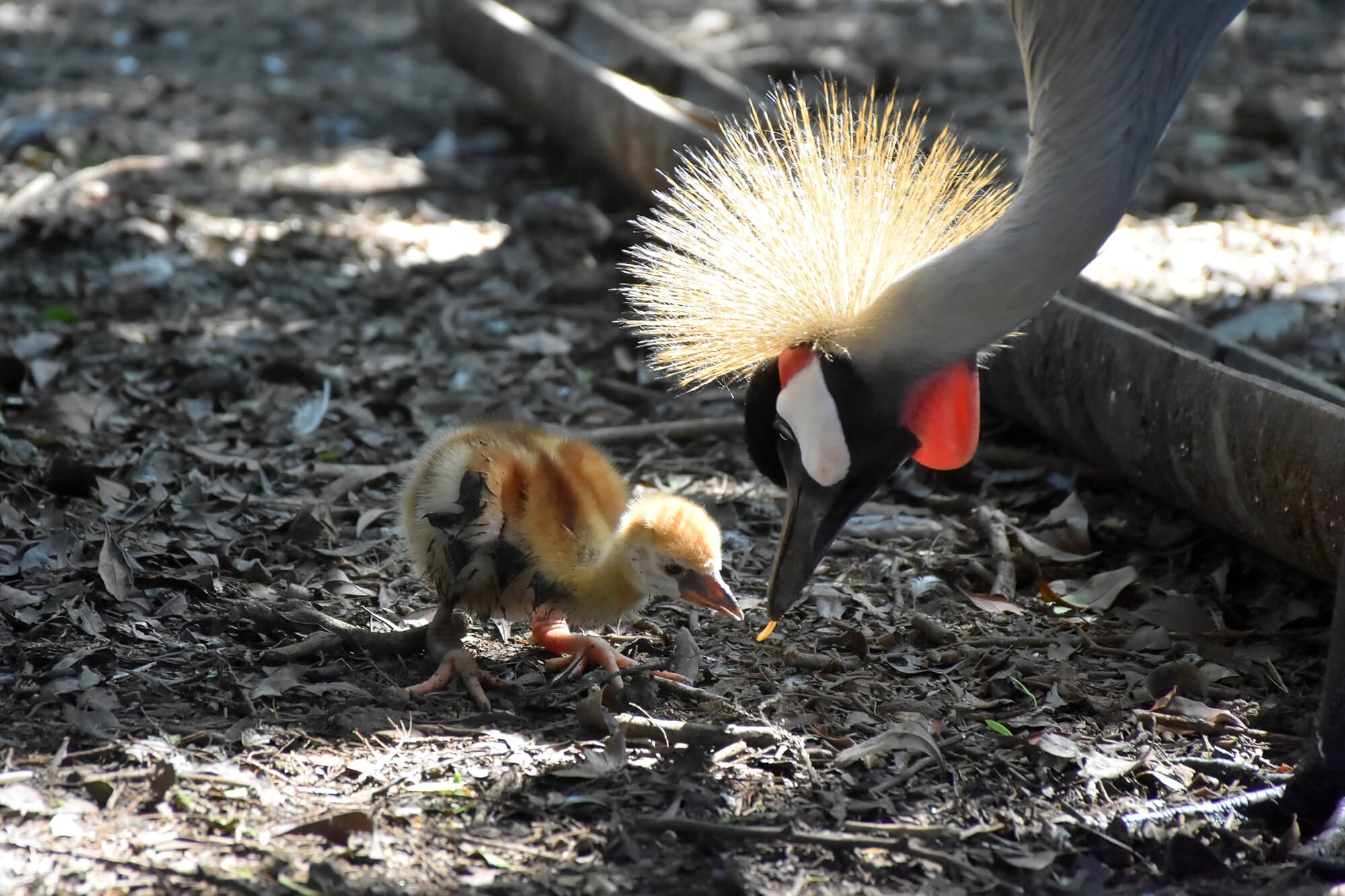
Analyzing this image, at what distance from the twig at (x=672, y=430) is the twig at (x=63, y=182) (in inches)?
128

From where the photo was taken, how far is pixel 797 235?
10.0 feet

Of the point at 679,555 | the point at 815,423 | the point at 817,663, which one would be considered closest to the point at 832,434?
the point at 815,423

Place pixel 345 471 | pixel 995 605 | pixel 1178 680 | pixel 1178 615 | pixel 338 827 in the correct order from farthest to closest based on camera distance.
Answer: pixel 345 471, pixel 995 605, pixel 1178 615, pixel 1178 680, pixel 338 827

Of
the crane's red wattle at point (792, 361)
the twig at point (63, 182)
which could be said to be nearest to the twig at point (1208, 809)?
the crane's red wattle at point (792, 361)

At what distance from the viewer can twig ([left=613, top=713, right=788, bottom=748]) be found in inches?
111

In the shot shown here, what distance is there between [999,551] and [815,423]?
3.76 feet

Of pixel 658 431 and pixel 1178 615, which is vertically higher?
pixel 1178 615

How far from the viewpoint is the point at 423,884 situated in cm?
236

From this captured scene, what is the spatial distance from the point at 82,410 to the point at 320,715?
210cm

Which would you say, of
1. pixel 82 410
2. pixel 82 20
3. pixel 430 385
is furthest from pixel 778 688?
pixel 82 20

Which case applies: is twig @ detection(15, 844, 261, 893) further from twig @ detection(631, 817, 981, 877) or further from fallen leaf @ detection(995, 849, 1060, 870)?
fallen leaf @ detection(995, 849, 1060, 870)

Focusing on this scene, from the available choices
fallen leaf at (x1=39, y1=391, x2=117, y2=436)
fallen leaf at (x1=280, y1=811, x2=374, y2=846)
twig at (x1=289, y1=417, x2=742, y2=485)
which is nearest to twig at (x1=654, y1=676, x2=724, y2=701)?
fallen leaf at (x1=280, y1=811, x2=374, y2=846)

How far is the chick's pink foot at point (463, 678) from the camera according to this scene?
3053 millimetres

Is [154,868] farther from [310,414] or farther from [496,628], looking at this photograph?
[310,414]
